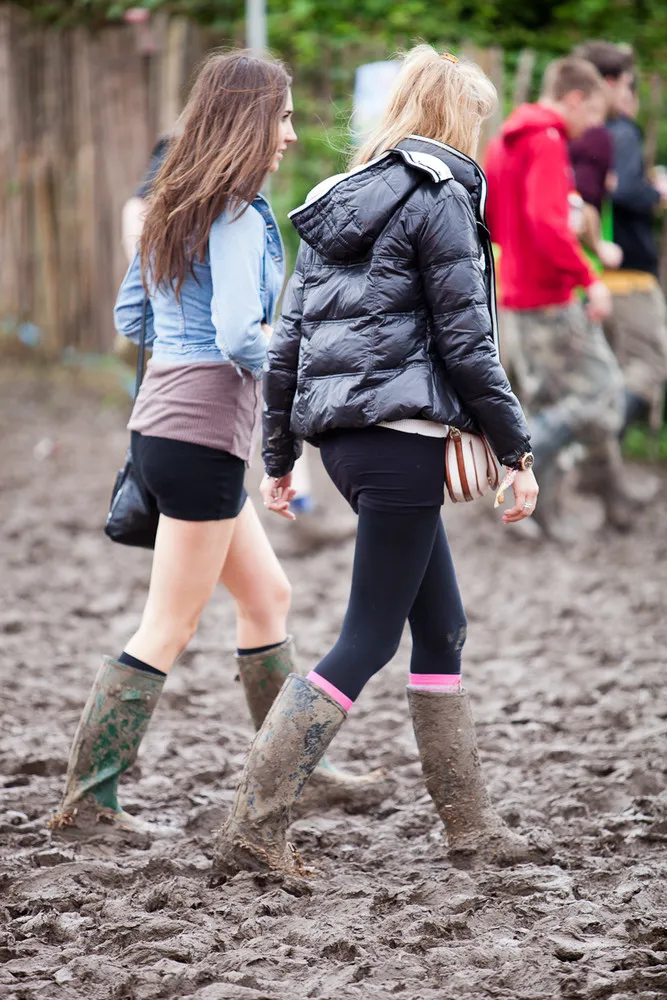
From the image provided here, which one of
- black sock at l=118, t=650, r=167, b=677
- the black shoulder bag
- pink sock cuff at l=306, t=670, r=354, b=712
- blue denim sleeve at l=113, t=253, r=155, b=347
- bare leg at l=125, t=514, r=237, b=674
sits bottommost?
black sock at l=118, t=650, r=167, b=677

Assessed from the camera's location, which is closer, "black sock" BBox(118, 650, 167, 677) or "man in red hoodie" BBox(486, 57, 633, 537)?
"black sock" BBox(118, 650, 167, 677)

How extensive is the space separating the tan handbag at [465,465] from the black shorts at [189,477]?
1.94 feet

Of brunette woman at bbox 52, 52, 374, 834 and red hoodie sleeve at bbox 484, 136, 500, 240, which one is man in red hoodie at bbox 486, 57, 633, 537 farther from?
brunette woman at bbox 52, 52, 374, 834

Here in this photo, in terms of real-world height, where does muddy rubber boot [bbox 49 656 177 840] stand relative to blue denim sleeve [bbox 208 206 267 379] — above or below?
below

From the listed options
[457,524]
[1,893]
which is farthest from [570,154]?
[1,893]

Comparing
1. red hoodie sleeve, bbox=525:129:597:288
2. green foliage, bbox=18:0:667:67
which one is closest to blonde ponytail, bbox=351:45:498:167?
red hoodie sleeve, bbox=525:129:597:288

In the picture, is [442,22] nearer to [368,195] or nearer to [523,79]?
[523,79]

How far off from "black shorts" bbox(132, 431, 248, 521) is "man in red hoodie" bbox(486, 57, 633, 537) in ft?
10.3

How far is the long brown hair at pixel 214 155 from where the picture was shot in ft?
9.52

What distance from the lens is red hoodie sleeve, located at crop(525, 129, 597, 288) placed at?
5680 mm

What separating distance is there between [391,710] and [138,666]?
1351mm

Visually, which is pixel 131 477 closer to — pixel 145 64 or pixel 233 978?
pixel 233 978

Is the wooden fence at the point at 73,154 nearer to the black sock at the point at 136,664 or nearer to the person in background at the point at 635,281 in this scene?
the person in background at the point at 635,281

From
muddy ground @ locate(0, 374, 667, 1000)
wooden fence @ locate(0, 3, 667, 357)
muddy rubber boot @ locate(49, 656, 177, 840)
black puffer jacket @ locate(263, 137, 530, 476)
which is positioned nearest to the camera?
muddy ground @ locate(0, 374, 667, 1000)
